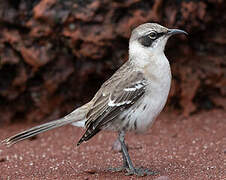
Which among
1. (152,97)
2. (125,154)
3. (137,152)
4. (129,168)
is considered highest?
(152,97)

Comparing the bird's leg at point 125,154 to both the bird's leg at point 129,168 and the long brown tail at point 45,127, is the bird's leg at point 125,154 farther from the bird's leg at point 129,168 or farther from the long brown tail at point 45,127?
the long brown tail at point 45,127

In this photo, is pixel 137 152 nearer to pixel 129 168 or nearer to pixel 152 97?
pixel 129 168

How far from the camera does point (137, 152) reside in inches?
333

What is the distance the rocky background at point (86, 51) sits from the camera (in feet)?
29.7

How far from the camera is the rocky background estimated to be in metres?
9.05

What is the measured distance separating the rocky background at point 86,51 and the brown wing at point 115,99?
81.2 inches

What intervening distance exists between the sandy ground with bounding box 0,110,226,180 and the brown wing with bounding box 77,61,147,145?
0.69 metres

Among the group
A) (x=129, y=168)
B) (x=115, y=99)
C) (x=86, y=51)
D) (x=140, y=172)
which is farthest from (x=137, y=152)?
(x=86, y=51)

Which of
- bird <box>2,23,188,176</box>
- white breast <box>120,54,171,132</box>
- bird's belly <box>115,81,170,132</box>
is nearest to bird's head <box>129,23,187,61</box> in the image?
bird <box>2,23,188,176</box>

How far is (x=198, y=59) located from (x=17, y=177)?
4.73m

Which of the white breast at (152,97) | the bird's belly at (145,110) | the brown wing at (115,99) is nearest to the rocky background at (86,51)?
the brown wing at (115,99)

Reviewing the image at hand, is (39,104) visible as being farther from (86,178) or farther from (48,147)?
(86,178)

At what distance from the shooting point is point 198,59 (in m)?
10.1

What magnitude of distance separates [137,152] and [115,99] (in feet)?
5.58
